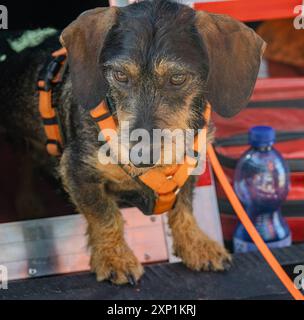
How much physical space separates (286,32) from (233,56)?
103 inches

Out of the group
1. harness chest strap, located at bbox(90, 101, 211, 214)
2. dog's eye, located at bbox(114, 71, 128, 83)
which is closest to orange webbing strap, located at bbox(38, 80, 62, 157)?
harness chest strap, located at bbox(90, 101, 211, 214)

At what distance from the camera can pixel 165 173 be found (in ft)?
9.09

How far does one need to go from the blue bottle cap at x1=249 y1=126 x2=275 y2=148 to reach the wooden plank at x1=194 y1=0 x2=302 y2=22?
0.55m

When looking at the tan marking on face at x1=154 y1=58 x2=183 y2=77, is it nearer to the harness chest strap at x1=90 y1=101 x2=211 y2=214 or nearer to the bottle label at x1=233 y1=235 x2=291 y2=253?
the harness chest strap at x1=90 y1=101 x2=211 y2=214

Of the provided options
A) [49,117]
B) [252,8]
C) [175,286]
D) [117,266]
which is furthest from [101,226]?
[252,8]

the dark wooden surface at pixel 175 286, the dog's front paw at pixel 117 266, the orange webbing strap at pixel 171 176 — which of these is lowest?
the dark wooden surface at pixel 175 286

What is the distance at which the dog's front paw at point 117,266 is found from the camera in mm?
2973

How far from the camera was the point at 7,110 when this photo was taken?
139 inches

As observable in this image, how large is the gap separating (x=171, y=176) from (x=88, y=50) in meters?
0.62

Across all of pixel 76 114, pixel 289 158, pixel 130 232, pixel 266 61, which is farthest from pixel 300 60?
pixel 76 114

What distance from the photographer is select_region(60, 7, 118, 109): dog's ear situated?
2570 mm

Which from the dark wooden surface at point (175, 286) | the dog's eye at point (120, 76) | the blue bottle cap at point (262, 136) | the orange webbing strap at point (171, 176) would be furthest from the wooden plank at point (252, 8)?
the dark wooden surface at point (175, 286)

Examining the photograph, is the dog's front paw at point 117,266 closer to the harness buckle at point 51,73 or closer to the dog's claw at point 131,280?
the dog's claw at point 131,280

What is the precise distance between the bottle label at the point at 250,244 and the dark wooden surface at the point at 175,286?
1.19 ft
